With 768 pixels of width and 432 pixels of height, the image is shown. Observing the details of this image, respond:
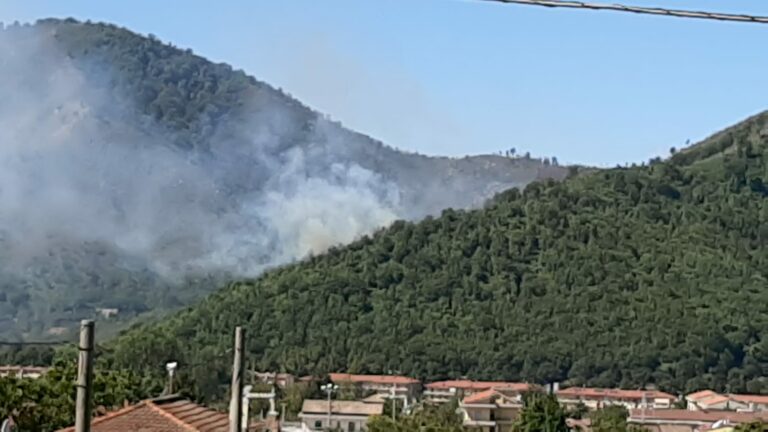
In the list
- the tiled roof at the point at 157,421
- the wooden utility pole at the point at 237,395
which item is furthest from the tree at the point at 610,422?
the wooden utility pole at the point at 237,395

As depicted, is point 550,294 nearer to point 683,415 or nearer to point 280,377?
point 280,377

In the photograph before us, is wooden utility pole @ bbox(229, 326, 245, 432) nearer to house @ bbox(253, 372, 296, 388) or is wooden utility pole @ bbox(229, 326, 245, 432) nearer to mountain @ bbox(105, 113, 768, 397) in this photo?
house @ bbox(253, 372, 296, 388)

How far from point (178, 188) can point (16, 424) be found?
147 metres

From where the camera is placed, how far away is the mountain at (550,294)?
9975 centimetres

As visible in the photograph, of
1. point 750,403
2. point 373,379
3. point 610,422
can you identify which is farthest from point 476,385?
point 610,422

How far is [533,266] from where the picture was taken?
376 feet

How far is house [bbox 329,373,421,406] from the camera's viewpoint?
85.7m

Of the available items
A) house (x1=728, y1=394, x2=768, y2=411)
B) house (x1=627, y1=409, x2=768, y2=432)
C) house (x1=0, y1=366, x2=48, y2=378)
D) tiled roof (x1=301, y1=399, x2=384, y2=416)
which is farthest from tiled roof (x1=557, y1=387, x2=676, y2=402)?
house (x1=0, y1=366, x2=48, y2=378)

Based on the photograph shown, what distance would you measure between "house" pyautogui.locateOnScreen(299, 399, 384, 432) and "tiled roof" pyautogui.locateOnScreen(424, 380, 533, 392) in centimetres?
1901

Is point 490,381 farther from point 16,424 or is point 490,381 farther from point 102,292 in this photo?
point 16,424

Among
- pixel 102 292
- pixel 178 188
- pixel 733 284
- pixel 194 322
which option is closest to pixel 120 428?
pixel 194 322

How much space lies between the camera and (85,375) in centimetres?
850

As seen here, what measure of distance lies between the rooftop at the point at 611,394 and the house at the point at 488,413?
14660mm

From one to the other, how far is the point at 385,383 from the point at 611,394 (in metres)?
14.1
